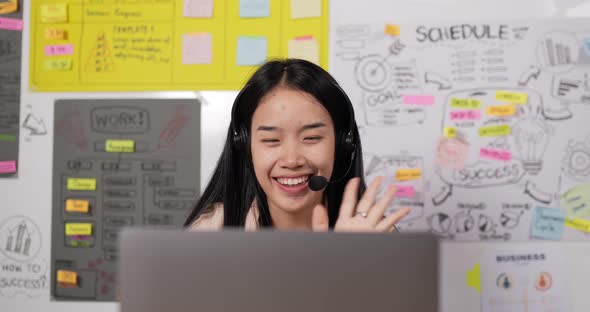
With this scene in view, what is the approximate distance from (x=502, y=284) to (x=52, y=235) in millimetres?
1650

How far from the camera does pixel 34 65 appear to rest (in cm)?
190

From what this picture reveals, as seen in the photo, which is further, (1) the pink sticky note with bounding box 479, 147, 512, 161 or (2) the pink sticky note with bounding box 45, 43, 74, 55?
(2) the pink sticky note with bounding box 45, 43, 74, 55

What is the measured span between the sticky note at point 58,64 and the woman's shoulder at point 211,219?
3.26ft

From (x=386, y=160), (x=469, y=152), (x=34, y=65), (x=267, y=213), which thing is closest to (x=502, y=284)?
(x=469, y=152)

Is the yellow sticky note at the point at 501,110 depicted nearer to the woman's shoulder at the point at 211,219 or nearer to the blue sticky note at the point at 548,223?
the blue sticky note at the point at 548,223

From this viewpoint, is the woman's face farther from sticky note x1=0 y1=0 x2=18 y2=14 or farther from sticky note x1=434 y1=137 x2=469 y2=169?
sticky note x1=0 y1=0 x2=18 y2=14

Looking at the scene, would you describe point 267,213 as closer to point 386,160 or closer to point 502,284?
point 386,160

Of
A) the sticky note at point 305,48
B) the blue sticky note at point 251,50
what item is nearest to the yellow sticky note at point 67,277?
the blue sticky note at point 251,50

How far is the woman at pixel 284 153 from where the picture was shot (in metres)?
1.09

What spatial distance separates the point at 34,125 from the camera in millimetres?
1891

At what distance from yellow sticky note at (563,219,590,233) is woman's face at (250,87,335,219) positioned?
105 centimetres

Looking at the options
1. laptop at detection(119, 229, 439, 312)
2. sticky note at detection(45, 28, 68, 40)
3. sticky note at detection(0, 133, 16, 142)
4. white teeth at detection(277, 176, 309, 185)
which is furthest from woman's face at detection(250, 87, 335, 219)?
sticky note at detection(0, 133, 16, 142)

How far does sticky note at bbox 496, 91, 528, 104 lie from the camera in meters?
1.73

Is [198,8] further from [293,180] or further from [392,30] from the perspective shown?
[293,180]
